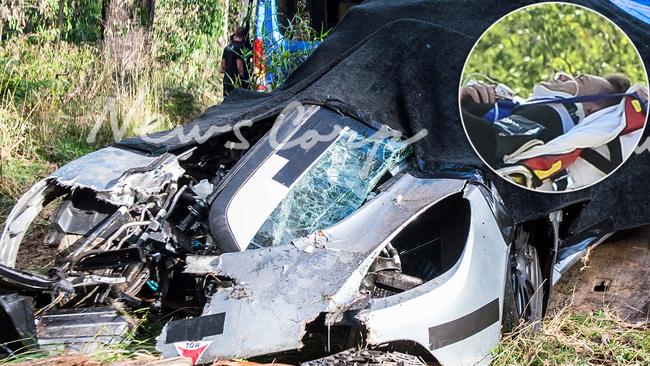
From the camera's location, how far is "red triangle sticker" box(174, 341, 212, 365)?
2.68m

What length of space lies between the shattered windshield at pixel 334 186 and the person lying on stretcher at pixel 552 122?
37 centimetres

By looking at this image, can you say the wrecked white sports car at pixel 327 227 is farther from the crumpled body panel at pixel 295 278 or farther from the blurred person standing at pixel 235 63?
the blurred person standing at pixel 235 63

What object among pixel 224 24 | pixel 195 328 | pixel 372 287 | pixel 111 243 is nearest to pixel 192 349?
pixel 195 328

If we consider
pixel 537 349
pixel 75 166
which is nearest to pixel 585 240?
pixel 537 349

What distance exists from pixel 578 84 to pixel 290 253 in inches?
58.9

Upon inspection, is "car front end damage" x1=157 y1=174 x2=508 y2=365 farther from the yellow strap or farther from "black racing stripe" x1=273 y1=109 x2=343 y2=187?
the yellow strap

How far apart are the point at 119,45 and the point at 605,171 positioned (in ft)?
21.6

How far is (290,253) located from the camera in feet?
9.69

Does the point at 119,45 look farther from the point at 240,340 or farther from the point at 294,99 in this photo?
the point at 240,340

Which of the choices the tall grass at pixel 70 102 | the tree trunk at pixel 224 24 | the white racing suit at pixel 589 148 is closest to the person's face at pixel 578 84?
the white racing suit at pixel 589 148

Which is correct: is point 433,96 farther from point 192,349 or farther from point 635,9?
point 192,349

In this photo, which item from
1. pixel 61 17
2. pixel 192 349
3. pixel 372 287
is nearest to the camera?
pixel 192 349

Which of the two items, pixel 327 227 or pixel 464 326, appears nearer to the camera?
pixel 464 326

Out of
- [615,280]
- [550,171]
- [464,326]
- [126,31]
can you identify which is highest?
[550,171]
